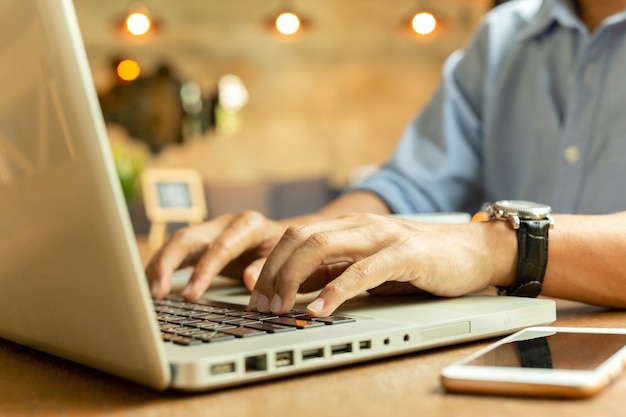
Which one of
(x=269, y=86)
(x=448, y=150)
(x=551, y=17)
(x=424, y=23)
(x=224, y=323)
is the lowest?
(x=269, y=86)

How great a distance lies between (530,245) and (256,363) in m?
0.36

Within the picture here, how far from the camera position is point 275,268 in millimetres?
642

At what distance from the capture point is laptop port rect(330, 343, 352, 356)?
518 millimetres

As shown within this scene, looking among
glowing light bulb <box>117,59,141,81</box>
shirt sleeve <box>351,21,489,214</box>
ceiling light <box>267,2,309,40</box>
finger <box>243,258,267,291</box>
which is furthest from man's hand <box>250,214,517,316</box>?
glowing light bulb <box>117,59,141,81</box>

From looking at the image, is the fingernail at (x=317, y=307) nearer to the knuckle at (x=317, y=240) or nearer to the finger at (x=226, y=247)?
the knuckle at (x=317, y=240)

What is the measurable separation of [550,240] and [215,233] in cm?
42

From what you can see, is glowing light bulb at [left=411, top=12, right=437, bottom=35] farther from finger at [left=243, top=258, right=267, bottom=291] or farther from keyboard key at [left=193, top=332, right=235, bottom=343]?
keyboard key at [left=193, top=332, right=235, bottom=343]

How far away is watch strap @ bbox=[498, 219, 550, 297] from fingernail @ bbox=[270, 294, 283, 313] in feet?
0.82

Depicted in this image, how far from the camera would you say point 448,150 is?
142 centimetres

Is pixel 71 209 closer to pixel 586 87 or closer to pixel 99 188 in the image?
pixel 99 188

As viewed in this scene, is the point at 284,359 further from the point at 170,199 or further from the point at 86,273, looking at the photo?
the point at 170,199

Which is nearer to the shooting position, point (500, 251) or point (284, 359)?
point (284, 359)

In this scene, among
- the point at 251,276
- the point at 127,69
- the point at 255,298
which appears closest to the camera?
the point at 255,298

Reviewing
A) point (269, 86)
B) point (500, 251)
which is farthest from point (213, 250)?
point (269, 86)
